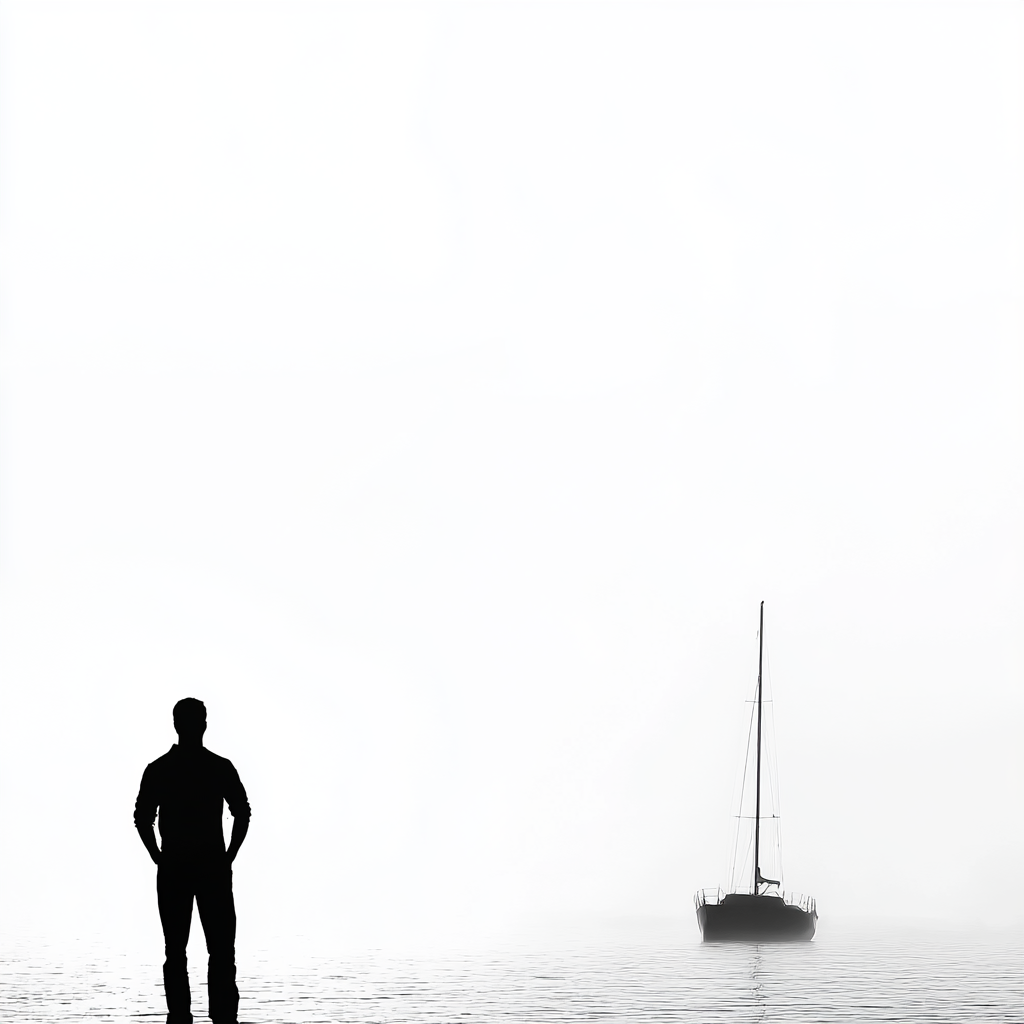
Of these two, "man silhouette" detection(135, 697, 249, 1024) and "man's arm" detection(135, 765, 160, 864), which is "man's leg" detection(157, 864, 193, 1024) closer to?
"man silhouette" detection(135, 697, 249, 1024)

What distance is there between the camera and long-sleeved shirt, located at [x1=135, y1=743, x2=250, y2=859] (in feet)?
41.4

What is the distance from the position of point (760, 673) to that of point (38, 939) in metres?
64.8

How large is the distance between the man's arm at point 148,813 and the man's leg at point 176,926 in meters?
0.18

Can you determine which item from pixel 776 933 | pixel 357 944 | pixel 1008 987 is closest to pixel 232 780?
pixel 1008 987

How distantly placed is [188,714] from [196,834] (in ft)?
2.80

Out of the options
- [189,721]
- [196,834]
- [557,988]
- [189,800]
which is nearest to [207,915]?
[196,834]

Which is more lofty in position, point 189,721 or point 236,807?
point 189,721

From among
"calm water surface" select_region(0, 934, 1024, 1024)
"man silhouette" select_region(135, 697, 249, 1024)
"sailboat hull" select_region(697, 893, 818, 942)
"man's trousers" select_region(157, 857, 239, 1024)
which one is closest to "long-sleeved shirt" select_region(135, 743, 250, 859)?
"man silhouette" select_region(135, 697, 249, 1024)

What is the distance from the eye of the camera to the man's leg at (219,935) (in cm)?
1266

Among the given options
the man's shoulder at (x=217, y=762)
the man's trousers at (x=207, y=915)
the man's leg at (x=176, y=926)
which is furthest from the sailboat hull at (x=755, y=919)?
the man's shoulder at (x=217, y=762)

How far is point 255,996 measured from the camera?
1822 inches

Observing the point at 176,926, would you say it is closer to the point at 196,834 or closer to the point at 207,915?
the point at 207,915

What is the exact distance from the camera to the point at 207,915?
1279cm

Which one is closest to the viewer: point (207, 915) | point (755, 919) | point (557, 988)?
point (207, 915)
